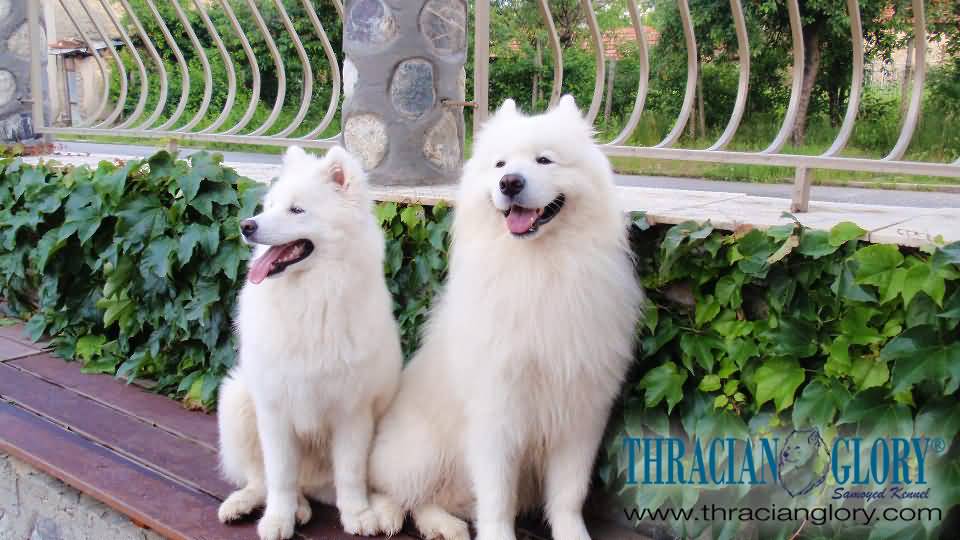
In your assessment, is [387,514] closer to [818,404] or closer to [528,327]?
[528,327]

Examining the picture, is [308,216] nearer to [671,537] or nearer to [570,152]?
[570,152]

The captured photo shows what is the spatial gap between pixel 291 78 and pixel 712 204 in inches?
503

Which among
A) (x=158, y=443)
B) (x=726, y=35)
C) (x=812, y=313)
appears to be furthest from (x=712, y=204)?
(x=726, y=35)

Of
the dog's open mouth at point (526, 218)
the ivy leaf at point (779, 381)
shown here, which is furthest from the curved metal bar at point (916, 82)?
the dog's open mouth at point (526, 218)

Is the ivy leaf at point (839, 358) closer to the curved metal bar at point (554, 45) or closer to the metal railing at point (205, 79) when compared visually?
the curved metal bar at point (554, 45)

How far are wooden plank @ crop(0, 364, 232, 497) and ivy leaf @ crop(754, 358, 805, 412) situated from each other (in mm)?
2038

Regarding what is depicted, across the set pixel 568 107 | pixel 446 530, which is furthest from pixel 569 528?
pixel 568 107

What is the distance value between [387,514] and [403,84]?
190cm

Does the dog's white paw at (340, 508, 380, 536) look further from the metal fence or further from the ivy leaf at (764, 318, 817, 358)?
the metal fence

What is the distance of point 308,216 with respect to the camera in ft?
7.95

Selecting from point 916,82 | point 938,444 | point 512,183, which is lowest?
point 938,444

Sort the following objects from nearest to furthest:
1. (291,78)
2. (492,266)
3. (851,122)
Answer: (492,266) < (851,122) < (291,78)

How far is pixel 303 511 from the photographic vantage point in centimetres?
269

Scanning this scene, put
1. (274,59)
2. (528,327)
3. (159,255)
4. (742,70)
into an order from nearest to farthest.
A: 1. (528,327)
2. (742,70)
3. (159,255)
4. (274,59)
